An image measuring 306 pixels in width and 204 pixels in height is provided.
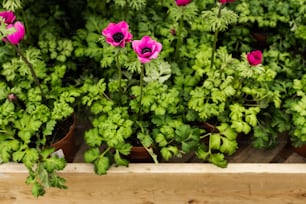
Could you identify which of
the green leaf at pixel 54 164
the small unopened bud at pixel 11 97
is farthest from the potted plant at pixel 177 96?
the small unopened bud at pixel 11 97

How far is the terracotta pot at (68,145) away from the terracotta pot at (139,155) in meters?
0.23

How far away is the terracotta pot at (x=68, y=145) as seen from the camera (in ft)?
4.94

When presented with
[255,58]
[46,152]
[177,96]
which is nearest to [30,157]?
[46,152]

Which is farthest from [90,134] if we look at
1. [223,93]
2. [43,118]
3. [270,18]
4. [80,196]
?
[270,18]

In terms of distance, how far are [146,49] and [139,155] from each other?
1.52 ft

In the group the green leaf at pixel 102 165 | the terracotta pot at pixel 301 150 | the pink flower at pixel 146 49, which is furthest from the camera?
the terracotta pot at pixel 301 150

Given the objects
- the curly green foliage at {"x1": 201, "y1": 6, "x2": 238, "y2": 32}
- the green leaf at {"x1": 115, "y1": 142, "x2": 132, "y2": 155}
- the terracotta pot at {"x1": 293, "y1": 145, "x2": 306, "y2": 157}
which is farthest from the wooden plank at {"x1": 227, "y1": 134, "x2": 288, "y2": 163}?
the curly green foliage at {"x1": 201, "y1": 6, "x2": 238, "y2": 32}

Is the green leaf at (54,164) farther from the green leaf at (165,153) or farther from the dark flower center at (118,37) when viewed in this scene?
the dark flower center at (118,37)

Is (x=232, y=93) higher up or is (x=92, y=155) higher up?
(x=232, y=93)

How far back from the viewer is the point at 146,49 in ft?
4.10

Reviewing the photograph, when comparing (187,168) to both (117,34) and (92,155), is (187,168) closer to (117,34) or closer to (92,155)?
(92,155)

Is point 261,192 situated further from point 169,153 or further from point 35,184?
point 35,184

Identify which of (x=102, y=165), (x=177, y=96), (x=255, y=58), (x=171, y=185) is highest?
(x=255, y=58)

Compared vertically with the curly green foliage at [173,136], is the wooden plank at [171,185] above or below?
below
